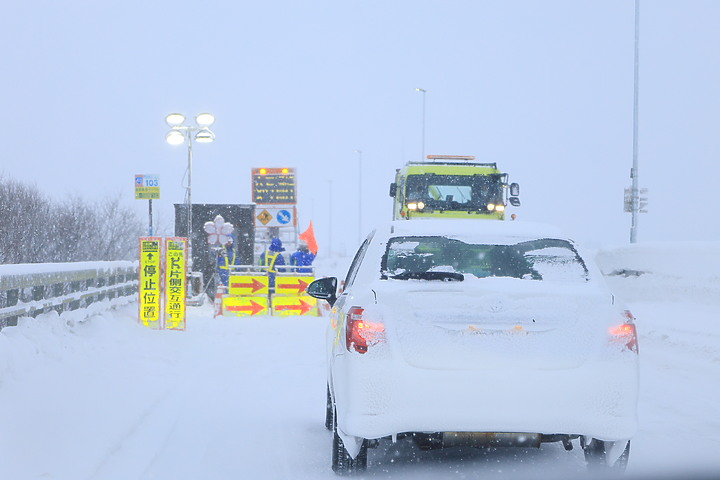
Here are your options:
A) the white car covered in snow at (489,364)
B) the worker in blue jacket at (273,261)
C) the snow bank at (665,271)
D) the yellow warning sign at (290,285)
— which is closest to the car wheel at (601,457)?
the white car covered in snow at (489,364)

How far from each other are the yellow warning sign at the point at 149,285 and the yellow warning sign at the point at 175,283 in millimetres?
168

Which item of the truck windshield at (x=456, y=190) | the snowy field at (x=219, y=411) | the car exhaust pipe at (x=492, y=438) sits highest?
the truck windshield at (x=456, y=190)

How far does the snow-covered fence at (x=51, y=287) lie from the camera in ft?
27.8

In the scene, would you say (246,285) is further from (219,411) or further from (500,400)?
(500,400)

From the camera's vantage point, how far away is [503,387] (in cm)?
461

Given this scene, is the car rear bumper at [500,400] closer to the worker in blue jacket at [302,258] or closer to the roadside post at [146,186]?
the roadside post at [146,186]

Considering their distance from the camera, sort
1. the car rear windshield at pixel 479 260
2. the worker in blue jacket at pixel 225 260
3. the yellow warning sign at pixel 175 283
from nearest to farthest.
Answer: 1. the car rear windshield at pixel 479 260
2. the yellow warning sign at pixel 175 283
3. the worker in blue jacket at pixel 225 260

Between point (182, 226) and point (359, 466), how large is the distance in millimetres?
26037

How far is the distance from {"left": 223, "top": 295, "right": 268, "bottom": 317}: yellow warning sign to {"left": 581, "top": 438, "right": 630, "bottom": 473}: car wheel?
15.3 meters

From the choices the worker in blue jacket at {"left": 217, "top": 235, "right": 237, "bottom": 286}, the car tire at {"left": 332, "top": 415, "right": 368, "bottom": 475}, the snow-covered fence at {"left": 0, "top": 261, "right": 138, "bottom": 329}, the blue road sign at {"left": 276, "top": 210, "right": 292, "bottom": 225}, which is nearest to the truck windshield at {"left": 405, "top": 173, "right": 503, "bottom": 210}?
the snow-covered fence at {"left": 0, "top": 261, "right": 138, "bottom": 329}

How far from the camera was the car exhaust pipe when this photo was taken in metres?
4.70

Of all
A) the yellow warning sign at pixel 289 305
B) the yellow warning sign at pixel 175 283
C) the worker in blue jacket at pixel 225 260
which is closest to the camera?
the yellow warning sign at pixel 175 283

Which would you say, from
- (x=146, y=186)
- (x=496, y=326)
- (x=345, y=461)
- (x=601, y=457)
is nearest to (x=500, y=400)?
(x=496, y=326)

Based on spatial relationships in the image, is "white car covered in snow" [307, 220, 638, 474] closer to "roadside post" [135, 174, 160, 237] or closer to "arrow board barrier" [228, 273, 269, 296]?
"arrow board barrier" [228, 273, 269, 296]
